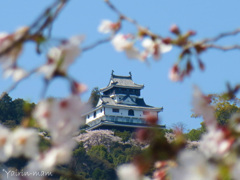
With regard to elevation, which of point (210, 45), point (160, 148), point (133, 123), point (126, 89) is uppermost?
point (126, 89)

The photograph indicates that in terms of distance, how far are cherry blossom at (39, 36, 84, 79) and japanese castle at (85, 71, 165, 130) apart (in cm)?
3326

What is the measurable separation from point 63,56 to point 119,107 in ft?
118

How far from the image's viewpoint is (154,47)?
0.89 metres

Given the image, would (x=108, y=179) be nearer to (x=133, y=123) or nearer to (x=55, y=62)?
(x=133, y=123)

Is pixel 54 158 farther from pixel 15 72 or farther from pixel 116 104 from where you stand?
pixel 116 104

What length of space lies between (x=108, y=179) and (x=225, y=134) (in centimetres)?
2389

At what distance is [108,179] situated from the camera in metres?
24.1

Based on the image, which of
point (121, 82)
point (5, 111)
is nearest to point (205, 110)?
point (5, 111)

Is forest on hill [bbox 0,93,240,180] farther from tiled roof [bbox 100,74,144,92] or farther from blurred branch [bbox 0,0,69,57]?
blurred branch [bbox 0,0,69,57]

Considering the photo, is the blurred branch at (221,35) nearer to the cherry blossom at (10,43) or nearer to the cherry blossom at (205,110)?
the cherry blossom at (205,110)

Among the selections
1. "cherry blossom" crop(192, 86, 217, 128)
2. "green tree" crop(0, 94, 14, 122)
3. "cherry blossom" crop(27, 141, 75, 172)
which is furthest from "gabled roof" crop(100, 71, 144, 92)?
"cherry blossom" crop(27, 141, 75, 172)

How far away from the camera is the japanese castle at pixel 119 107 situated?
35.3 metres

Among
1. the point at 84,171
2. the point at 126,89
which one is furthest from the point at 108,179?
the point at 126,89

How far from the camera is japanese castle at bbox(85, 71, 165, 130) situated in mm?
35281
